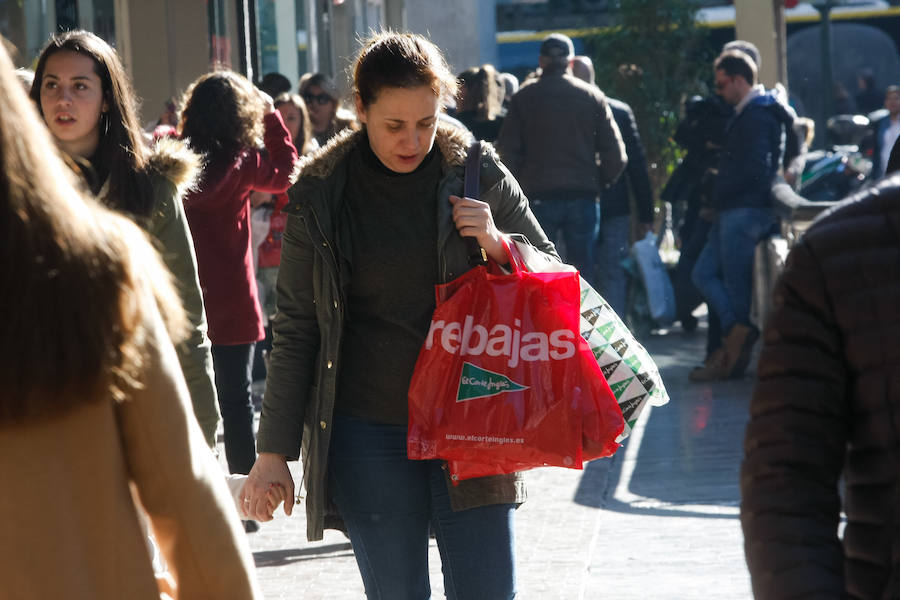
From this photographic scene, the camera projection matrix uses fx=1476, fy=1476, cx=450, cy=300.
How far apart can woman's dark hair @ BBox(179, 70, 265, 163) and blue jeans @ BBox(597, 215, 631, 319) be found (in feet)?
16.4

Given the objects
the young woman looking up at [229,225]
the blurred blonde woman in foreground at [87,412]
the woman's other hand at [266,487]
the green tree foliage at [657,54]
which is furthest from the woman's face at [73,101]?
the green tree foliage at [657,54]

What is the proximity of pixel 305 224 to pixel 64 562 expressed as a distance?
180 cm

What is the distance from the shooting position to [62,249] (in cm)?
165

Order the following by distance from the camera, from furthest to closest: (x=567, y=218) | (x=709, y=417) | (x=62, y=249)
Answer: (x=567, y=218)
(x=709, y=417)
(x=62, y=249)

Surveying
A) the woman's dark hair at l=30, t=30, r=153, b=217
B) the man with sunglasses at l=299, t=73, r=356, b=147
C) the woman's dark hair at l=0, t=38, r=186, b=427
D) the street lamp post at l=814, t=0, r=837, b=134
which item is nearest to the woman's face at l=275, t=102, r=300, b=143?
the man with sunglasses at l=299, t=73, r=356, b=147

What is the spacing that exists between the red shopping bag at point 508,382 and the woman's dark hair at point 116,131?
1.13m

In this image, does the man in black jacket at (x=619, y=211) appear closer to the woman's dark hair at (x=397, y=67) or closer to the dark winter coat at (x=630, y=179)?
the dark winter coat at (x=630, y=179)

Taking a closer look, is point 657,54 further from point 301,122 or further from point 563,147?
point 301,122

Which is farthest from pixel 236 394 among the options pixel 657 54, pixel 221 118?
pixel 657 54

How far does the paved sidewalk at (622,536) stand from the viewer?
5.43 meters

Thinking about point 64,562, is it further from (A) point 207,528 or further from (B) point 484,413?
(B) point 484,413

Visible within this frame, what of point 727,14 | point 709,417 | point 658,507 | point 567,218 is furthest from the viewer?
point 727,14

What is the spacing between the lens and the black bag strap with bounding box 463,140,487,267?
3436 mm

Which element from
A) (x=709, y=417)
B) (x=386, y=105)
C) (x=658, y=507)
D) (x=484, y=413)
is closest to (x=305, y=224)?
(x=386, y=105)
